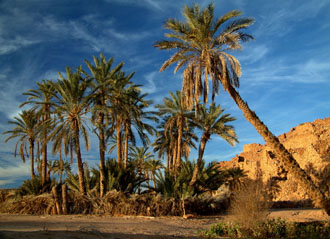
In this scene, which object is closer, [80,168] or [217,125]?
[80,168]

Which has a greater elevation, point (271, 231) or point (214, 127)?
point (214, 127)

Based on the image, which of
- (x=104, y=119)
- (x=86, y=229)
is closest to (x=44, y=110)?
(x=104, y=119)

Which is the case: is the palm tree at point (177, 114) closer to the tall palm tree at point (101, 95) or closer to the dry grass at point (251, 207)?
the tall palm tree at point (101, 95)

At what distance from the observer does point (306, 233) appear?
31.7ft

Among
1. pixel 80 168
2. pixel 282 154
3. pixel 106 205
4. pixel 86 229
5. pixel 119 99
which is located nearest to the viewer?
pixel 86 229

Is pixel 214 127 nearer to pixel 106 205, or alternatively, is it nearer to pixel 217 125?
pixel 217 125

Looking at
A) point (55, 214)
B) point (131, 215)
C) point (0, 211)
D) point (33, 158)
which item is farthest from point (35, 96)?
point (131, 215)

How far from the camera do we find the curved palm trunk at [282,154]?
38.1ft

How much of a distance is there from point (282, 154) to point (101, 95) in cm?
1325

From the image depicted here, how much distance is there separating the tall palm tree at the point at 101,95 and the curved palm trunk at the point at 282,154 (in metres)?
8.67

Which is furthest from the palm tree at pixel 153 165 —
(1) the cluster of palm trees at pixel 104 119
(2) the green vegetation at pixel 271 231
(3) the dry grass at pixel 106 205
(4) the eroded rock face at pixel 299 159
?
(2) the green vegetation at pixel 271 231

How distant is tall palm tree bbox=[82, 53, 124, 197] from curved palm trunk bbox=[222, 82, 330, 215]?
8669 millimetres

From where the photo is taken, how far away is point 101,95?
20547mm

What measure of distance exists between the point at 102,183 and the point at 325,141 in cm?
2673
